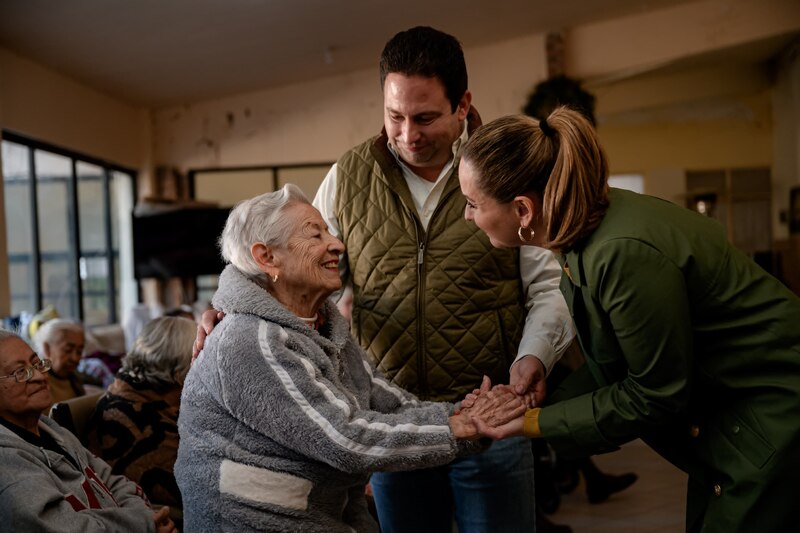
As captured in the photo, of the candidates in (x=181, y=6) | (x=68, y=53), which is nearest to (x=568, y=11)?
(x=181, y=6)

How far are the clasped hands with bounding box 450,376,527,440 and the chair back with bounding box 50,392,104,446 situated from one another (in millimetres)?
1251

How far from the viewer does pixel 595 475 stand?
14.9 feet

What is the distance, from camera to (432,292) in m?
1.95

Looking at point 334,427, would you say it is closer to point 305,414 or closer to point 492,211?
point 305,414

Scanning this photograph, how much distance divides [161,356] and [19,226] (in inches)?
178

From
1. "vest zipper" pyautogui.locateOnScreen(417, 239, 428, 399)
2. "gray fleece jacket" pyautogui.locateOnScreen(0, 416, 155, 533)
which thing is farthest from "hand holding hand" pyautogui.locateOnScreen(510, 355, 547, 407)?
"gray fleece jacket" pyautogui.locateOnScreen(0, 416, 155, 533)

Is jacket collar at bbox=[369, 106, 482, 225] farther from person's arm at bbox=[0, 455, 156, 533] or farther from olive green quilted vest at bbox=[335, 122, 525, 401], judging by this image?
person's arm at bbox=[0, 455, 156, 533]

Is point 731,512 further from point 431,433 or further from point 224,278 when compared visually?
Answer: point 224,278

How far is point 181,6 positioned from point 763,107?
29.0 feet

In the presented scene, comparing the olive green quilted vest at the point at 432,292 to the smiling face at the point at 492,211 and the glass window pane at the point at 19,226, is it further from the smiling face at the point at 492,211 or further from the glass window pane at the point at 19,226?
the glass window pane at the point at 19,226

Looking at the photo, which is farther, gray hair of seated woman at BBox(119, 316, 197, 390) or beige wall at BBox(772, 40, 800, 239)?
beige wall at BBox(772, 40, 800, 239)

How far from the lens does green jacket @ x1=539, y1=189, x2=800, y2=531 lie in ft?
4.61

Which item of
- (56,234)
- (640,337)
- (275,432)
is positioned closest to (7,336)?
(275,432)

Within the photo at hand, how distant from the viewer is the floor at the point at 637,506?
13.4 ft
